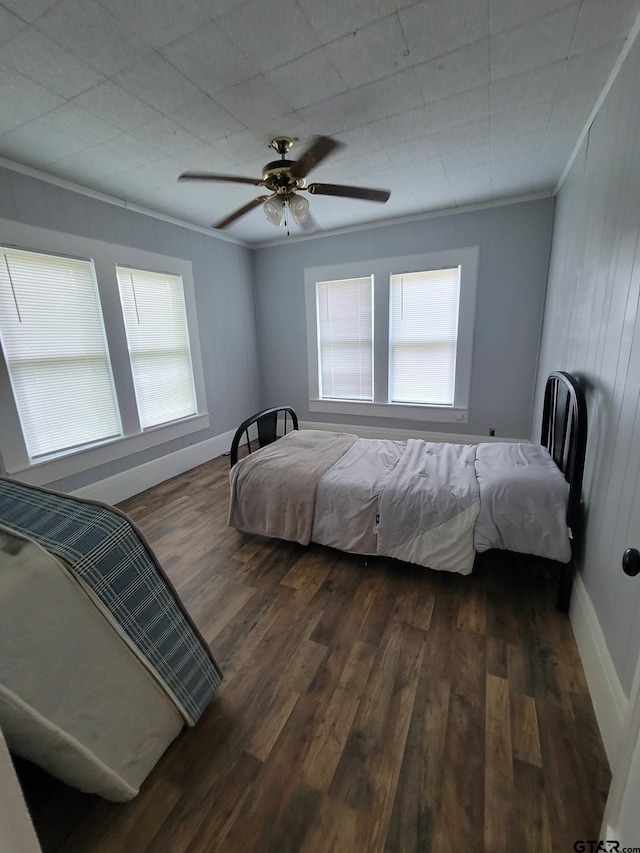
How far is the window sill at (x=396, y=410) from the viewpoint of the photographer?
4.01 meters

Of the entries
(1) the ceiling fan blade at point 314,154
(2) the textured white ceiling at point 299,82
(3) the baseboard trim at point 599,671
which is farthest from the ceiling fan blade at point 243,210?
(3) the baseboard trim at point 599,671

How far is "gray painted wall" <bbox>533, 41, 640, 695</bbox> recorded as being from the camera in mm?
1274

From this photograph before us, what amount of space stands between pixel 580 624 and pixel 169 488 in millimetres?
3420

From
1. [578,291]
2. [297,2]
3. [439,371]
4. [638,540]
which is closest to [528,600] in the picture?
[638,540]

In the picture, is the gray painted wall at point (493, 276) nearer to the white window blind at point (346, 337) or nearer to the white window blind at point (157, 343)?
the white window blind at point (346, 337)

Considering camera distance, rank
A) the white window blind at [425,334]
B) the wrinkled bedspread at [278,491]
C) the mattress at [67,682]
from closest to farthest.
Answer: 1. the mattress at [67,682]
2. the wrinkled bedspread at [278,491]
3. the white window blind at [425,334]

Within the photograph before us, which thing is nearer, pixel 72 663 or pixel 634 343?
pixel 72 663

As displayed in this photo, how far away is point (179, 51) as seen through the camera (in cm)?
154

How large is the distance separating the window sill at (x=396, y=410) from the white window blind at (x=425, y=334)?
0.10 metres

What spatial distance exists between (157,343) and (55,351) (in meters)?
0.96

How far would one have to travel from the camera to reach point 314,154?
69.6 inches

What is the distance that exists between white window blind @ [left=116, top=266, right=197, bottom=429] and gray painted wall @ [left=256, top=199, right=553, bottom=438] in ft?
5.35

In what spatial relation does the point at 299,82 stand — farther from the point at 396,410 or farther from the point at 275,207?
the point at 396,410

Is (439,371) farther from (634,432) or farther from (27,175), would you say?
(27,175)
